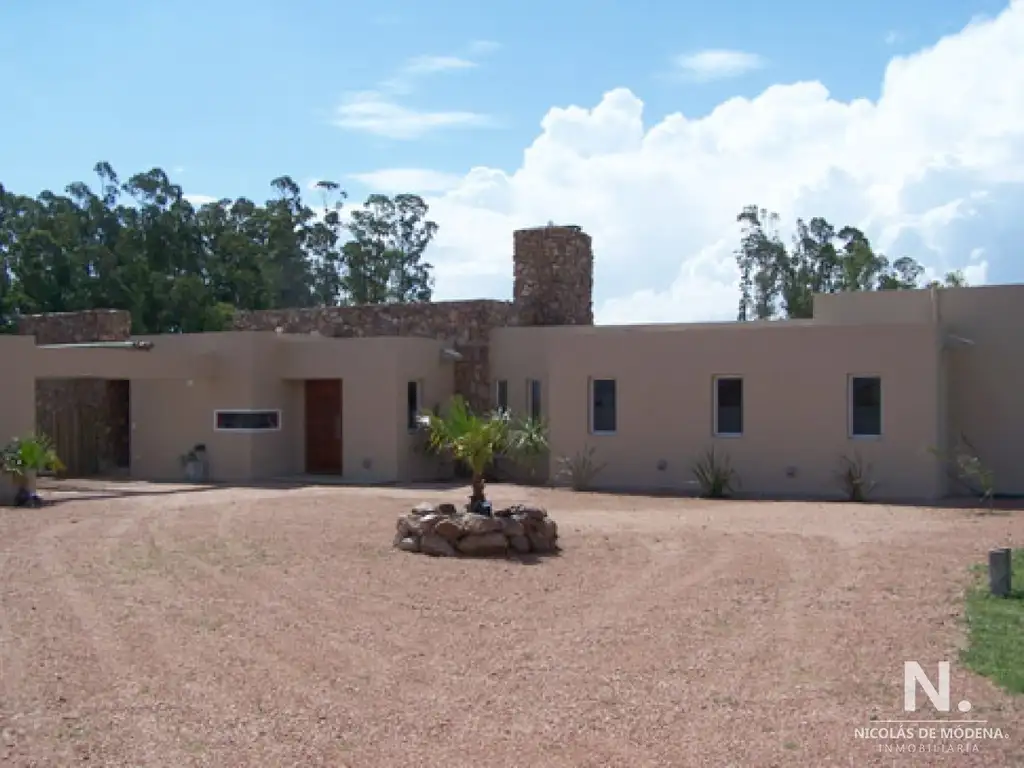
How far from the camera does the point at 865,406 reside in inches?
787

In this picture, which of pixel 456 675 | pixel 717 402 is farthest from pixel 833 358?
pixel 456 675

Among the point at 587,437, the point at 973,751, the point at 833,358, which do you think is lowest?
the point at 973,751

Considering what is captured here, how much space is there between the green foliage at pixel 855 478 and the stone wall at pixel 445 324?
8183mm

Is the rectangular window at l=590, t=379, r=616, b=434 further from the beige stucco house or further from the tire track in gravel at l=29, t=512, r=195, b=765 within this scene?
the tire track in gravel at l=29, t=512, r=195, b=765

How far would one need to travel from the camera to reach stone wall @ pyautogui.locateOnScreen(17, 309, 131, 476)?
1032 inches

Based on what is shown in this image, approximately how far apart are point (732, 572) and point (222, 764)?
6.95m

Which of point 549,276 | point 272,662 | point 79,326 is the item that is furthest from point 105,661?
point 79,326

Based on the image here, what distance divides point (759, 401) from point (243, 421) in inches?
406

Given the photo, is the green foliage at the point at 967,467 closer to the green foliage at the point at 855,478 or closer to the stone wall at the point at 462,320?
the green foliage at the point at 855,478

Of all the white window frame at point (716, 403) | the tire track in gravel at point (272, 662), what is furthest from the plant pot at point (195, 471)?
the tire track in gravel at point (272, 662)

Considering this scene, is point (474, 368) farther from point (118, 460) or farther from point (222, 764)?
point (222, 764)

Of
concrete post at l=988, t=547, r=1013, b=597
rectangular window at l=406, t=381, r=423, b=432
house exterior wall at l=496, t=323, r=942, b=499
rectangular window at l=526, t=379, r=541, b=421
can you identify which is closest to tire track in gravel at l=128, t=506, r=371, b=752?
concrete post at l=988, t=547, r=1013, b=597

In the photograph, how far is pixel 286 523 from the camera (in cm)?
1565

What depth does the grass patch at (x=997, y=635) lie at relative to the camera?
25.2 feet
